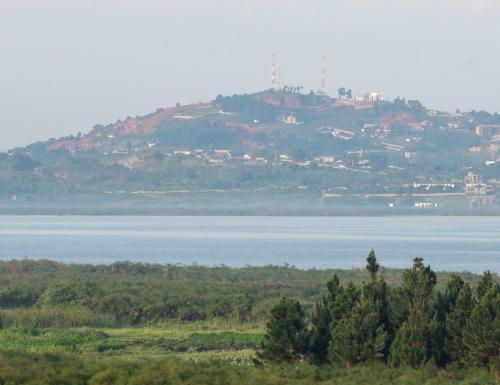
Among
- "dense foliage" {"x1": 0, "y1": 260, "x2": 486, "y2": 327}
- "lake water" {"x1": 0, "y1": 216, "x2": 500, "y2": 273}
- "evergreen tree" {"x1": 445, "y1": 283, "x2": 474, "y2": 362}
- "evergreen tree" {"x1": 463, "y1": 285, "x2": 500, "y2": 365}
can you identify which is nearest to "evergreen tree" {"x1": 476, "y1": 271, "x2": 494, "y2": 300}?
"evergreen tree" {"x1": 445, "y1": 283, "x2": 474, "y2": 362}

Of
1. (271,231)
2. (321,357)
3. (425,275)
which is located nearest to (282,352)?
(321,357)

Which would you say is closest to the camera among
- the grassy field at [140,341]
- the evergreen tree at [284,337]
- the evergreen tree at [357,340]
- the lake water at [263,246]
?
the evergreen tree at [357,340]

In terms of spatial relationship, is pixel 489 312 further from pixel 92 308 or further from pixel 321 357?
pixel 92 308

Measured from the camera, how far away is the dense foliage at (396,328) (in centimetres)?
2792

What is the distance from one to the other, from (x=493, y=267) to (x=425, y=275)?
4590 centimetres

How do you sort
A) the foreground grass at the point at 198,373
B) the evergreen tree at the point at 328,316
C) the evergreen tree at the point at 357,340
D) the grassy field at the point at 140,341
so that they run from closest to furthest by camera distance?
the foreground grass at the point at 198,373 → the evergreen tree at the point at 357,340 → the evergreen tree at the point at 328,316 → the grassy field at the point at 140,341

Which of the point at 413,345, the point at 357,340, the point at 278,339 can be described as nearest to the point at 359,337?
the point at 357,340

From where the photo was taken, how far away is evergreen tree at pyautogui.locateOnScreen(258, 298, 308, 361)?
93.9 ft

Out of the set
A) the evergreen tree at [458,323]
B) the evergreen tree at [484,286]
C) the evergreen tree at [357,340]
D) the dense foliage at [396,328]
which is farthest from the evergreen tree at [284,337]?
the evergreen tree at [484,286]

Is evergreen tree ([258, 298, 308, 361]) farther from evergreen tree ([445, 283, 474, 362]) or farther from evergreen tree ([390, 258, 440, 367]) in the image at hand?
evergreen tree ([445, 283, 474, 362])

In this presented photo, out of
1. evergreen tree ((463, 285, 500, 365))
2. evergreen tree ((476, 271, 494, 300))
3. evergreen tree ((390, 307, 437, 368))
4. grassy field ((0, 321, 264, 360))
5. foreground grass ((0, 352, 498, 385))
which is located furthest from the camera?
grassy field ((0, 321, 264, 360))

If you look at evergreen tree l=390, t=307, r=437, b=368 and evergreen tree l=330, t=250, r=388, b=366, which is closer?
evergreen tree l=390, t=307, r=437, b=368

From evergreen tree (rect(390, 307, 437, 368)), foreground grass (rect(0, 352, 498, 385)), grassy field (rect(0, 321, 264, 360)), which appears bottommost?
grassy field (rect(0, 321, 264, 360))

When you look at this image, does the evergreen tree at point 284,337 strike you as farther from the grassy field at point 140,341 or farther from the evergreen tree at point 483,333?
the evergreen tree at point 483,333
